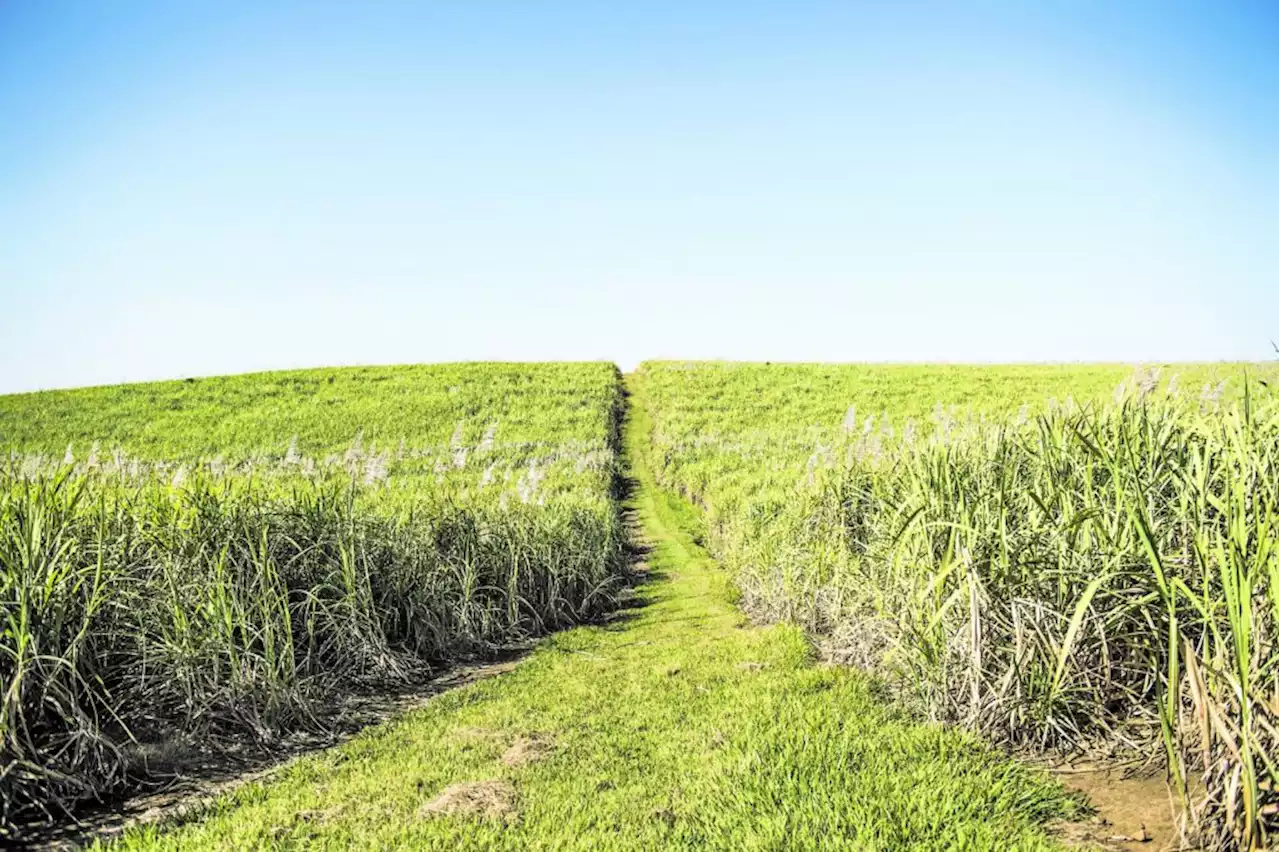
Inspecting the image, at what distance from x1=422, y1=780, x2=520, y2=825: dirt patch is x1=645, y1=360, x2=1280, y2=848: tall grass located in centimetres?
282

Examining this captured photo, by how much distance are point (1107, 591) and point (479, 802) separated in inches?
145

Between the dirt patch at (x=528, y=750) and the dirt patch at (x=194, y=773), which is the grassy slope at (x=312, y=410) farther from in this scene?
the dirt patch at (x=528, y=750)

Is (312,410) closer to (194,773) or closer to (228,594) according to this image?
(228,594)

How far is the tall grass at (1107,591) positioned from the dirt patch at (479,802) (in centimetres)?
282

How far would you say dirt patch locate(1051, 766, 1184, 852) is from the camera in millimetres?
3967

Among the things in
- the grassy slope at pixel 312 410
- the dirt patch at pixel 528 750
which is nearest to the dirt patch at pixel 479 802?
the dirt patch at pixel 528 750

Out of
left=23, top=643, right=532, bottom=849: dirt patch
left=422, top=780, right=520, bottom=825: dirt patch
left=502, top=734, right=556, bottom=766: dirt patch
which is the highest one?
left=422, top=780, right=520, bottom=825: dirt patch

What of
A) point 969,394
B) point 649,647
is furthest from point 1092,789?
point 969,394

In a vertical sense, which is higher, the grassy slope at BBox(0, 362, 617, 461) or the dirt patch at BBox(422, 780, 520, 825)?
the grassy slope at BBox(0, 362, 617, 461)

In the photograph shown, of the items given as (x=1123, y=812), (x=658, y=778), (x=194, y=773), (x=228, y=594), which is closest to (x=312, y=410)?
(x=228, y=594)

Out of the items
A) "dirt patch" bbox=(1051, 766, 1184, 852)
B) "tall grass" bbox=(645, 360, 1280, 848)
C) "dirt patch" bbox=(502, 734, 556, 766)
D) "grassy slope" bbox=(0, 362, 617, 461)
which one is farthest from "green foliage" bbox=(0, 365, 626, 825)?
"grassy slope" bbox=(0, 362, 617, 461)

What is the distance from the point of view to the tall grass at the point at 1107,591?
3.63 metres

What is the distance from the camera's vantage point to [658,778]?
17.0 ft

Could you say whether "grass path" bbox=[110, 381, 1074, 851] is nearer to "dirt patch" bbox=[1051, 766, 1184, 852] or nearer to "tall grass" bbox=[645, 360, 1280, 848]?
"dirt patch" bbox=[1051, 766, 1184, 852]
